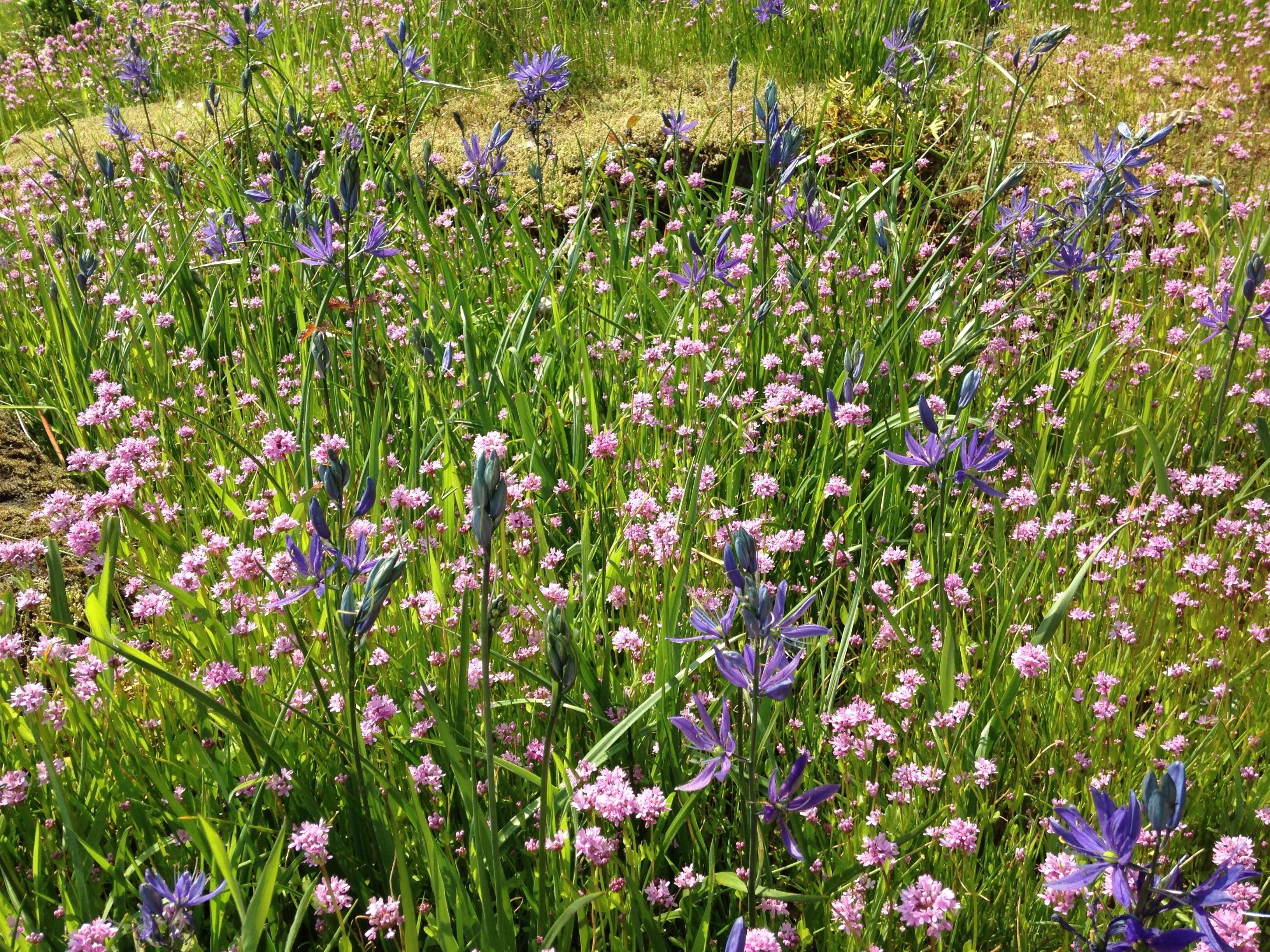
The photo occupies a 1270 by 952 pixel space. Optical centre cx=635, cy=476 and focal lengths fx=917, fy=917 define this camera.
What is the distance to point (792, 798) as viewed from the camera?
1396 mm

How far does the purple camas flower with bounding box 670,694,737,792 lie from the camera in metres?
1.34

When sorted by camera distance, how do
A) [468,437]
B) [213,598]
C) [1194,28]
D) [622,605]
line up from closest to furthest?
[622,605]
[213,598]
[468,437]
[1194,28]

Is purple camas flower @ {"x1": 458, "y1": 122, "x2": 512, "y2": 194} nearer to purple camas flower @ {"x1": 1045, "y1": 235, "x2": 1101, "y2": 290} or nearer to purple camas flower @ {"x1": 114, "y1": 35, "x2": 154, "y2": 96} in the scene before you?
purple camas flower @ {"x1": 114, "y1": 35, "x2": 154, "y2": 96}

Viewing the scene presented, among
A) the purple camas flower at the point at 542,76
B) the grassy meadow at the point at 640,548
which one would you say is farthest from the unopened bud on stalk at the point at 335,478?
the purple camas flower at the point at 542,76

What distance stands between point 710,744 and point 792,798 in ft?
0.48

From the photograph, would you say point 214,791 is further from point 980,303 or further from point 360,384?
point 980,303

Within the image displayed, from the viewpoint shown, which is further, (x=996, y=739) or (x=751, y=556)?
(x=996, y=739)

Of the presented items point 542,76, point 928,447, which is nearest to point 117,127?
point 542,76

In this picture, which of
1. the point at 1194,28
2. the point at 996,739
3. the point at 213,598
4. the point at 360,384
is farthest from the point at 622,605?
the point at 1194,28

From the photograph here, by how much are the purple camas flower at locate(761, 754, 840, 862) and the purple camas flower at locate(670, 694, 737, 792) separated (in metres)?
0.08

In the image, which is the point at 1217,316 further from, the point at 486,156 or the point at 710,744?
the point at 486,156

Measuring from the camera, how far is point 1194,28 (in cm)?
671

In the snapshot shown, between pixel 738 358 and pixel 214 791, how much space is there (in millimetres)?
2140

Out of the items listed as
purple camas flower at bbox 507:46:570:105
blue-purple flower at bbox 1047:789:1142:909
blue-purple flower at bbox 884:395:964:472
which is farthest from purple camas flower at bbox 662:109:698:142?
blue-purple flower at bbox 1047:789:1142:909
